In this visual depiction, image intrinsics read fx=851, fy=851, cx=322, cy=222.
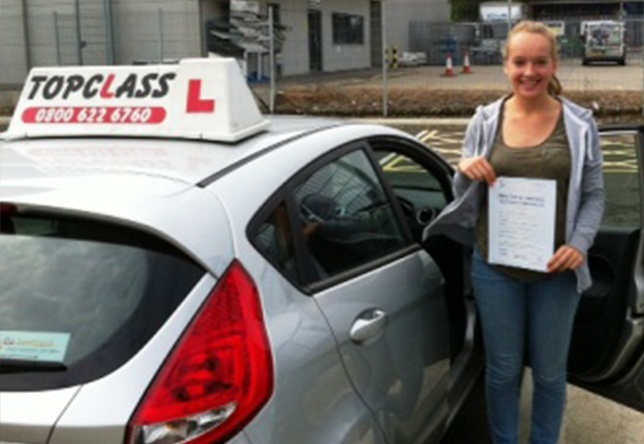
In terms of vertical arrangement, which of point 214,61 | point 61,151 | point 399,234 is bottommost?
point 399,234

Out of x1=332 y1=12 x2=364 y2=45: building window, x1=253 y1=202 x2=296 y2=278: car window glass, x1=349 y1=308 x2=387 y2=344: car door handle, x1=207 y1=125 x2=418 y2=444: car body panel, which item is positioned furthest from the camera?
x1=332 y1=12 x2=364 y2=45: building window

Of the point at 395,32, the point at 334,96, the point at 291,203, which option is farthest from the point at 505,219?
the point at 395,32

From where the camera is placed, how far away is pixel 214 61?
2.54m

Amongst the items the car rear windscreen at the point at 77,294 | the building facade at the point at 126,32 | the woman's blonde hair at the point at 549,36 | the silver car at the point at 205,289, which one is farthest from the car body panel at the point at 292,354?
the building facade at the point at 126,32

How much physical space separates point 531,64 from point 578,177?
41 cm

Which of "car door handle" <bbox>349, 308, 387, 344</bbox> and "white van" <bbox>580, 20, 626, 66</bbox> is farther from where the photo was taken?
"white van" <bbox>580, 20, 626, 66</bbox>

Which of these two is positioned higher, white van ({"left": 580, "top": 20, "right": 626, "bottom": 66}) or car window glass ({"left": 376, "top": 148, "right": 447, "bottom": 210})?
white van ({"left": 580, "top": 20, "right": 626, "bottom": 66})

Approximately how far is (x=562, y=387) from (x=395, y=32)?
38.9m

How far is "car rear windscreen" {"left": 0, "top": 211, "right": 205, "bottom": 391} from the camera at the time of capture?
179 cm

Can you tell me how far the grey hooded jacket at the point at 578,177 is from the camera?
2.75 m

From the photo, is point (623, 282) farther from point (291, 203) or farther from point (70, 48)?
point (70, 48)

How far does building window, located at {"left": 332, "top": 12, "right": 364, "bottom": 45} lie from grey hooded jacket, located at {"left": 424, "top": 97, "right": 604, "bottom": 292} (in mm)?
33285

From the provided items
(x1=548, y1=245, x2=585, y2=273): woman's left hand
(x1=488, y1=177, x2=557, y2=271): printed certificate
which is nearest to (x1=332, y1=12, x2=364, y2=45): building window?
(x1=488, y1=177, x2=557, y2=271): printed certificate

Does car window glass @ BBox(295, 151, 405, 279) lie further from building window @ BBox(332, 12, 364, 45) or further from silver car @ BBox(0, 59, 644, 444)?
building window @ BBox(332, 12, 364, 45)
